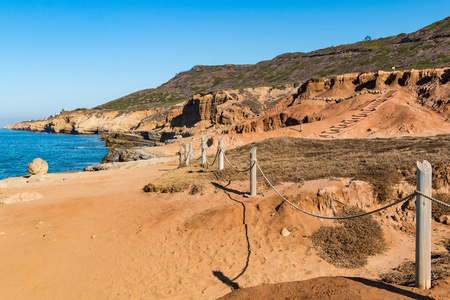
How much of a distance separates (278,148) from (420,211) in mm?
12070

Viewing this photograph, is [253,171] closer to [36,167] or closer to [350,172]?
[350,172]

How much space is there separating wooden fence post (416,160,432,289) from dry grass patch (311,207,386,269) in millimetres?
1439

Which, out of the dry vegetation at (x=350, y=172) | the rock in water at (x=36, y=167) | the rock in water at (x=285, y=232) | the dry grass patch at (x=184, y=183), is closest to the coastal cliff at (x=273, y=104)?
the dry vegetation at (x=350, y=172)

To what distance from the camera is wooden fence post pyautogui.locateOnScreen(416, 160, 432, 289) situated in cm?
395

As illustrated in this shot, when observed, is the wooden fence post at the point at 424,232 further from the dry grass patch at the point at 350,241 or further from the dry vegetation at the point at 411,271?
the dry grass patch at the point at 350,241

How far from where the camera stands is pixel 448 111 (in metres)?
23.6

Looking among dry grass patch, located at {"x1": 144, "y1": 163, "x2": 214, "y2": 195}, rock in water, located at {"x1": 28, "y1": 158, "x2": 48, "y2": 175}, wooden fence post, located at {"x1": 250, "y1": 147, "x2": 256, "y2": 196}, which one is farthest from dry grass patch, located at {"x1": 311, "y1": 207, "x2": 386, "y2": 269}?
rock in water, located at {"x1": 28, "y1": 158, "x2": 48, "y2": 175}

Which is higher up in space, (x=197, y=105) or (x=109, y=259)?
(x=197, y=105)

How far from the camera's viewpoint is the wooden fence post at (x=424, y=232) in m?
Answer: 3.95

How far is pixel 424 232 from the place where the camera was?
397 centimetres

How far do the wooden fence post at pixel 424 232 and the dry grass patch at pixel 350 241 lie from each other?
1439 mm

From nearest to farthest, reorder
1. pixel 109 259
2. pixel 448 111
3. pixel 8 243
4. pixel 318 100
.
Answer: pixel 109 259
pixel 8 243
pixel 448 111
pixel 318 100

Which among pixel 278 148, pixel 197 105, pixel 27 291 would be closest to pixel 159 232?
pixel 27 291

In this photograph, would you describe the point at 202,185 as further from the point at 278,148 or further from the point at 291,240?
the point at 278,148
